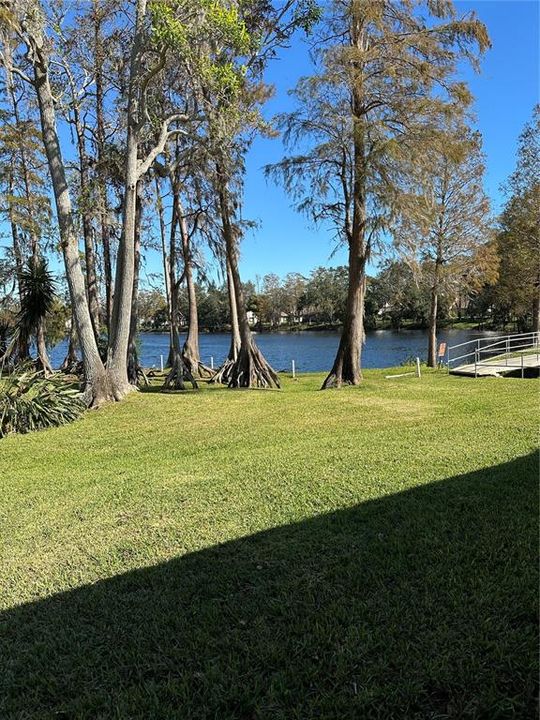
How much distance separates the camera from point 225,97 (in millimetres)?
11562

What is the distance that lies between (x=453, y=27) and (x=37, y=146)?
48.6ft

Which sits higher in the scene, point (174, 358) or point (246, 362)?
point (174, 358)

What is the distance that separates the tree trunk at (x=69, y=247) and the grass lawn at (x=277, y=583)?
5281mm

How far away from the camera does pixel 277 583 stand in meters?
3.16

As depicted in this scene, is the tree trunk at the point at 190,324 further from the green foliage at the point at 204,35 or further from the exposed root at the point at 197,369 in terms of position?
the green foliage at the point at 204,35

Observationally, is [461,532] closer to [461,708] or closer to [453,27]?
[461,708]

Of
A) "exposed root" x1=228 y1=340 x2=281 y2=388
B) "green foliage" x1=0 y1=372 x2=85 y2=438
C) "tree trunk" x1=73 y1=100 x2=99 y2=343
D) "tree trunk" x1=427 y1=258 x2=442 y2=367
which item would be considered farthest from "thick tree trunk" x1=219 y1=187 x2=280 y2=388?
"tree trunk" x1=427 y1=258 x2=442 y2=367

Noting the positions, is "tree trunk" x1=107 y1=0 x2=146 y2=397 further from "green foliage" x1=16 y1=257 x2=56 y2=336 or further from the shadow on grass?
the shadow on grass

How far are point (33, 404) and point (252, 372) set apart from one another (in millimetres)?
6582

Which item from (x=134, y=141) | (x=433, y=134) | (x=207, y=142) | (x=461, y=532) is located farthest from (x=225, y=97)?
(x=461, y=532)

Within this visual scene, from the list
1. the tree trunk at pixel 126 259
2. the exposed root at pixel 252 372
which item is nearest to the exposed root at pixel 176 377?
the exposed root at pixel 252 372

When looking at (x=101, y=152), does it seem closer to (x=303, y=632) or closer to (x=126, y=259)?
(x=126, y=259)

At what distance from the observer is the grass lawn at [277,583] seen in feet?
7.36

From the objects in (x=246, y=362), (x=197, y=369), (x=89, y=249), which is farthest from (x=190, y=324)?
(x=246, y=362)
